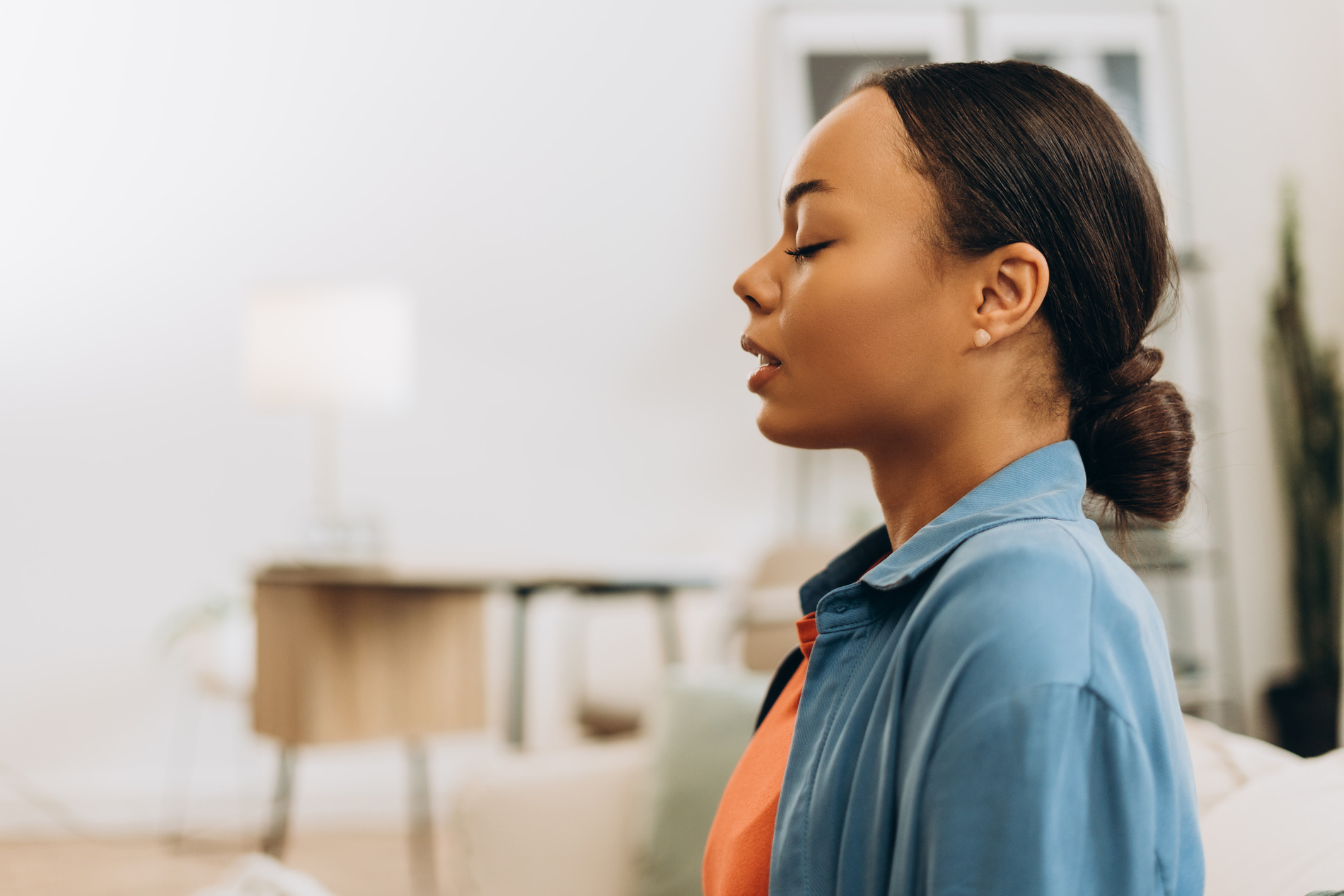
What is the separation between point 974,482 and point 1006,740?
0.69 feet

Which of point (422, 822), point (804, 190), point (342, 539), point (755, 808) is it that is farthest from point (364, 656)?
point (804, 190)

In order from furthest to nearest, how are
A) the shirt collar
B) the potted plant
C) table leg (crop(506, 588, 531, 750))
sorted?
the potted plant → table leg (crop(506, 588, 531, 750)) → the shirt collar

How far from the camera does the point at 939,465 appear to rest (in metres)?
0.61

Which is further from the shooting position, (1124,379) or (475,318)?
(475,318)

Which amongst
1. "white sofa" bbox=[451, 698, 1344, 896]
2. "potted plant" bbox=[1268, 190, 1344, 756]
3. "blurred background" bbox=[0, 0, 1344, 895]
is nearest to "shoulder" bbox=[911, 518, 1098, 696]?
"white sofa" bbox=[451, 698, 1344, 896]

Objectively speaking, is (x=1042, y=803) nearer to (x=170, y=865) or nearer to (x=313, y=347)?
(x=313, y=347)

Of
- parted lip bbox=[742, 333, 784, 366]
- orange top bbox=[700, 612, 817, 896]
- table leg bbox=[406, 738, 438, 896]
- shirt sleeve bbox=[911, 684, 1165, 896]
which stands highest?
parted lip bbox=[742, 333, 784, 366]

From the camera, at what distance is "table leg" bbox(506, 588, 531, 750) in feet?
7.19

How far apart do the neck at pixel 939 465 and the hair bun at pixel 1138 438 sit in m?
0.02

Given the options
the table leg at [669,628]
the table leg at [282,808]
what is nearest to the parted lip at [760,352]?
the table leg at [669,628]

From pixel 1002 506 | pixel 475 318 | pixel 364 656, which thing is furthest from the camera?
pixel 475 318

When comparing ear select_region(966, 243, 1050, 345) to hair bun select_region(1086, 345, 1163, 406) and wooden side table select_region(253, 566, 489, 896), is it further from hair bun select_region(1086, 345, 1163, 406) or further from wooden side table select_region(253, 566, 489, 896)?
wooden side table select_region(253, 566, 489, 896)

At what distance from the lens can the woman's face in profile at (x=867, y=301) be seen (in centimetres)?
57

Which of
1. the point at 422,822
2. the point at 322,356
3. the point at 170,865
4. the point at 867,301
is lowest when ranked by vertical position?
the point at 170,865
